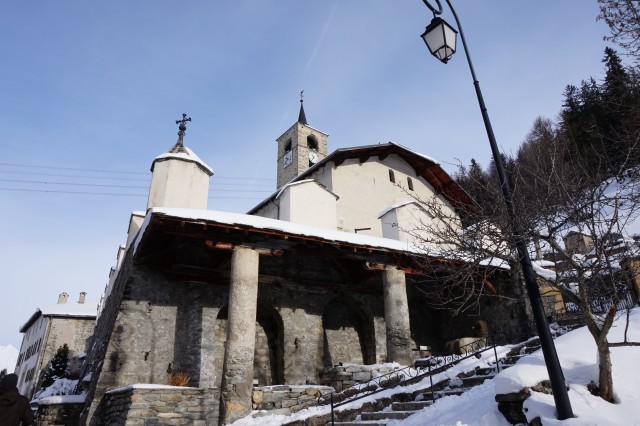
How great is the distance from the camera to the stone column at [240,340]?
9.28 m

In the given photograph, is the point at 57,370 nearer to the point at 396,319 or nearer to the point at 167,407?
the point at 167,407

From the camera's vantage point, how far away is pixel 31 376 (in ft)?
123

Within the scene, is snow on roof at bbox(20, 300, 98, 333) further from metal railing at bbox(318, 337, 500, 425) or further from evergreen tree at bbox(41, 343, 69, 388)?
metal railing at bbox(318, 337, 500, 425)

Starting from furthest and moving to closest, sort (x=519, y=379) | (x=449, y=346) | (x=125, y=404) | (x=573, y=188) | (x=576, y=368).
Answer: (x=449, y=346) < (x=125, y=404) < (x=573, y=188) < (x=576, y=368) < (x=519, y=379)

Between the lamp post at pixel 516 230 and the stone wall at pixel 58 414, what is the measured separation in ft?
37.3

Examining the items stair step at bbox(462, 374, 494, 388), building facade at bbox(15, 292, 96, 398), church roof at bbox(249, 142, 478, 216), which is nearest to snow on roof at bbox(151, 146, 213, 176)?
church roof at bbox(249, 142, 478, 216)

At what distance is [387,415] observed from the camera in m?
7.77

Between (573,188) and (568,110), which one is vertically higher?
(568,110)

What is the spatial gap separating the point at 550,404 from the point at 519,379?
479 millimetres

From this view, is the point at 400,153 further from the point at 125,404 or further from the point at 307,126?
the point at 125,404

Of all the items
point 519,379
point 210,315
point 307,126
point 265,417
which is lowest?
point 265,417

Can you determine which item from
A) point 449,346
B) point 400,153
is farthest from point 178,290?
point 400,153

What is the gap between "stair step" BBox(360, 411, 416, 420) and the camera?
24.8 ft

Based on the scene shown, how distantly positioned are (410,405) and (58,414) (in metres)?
9.00
